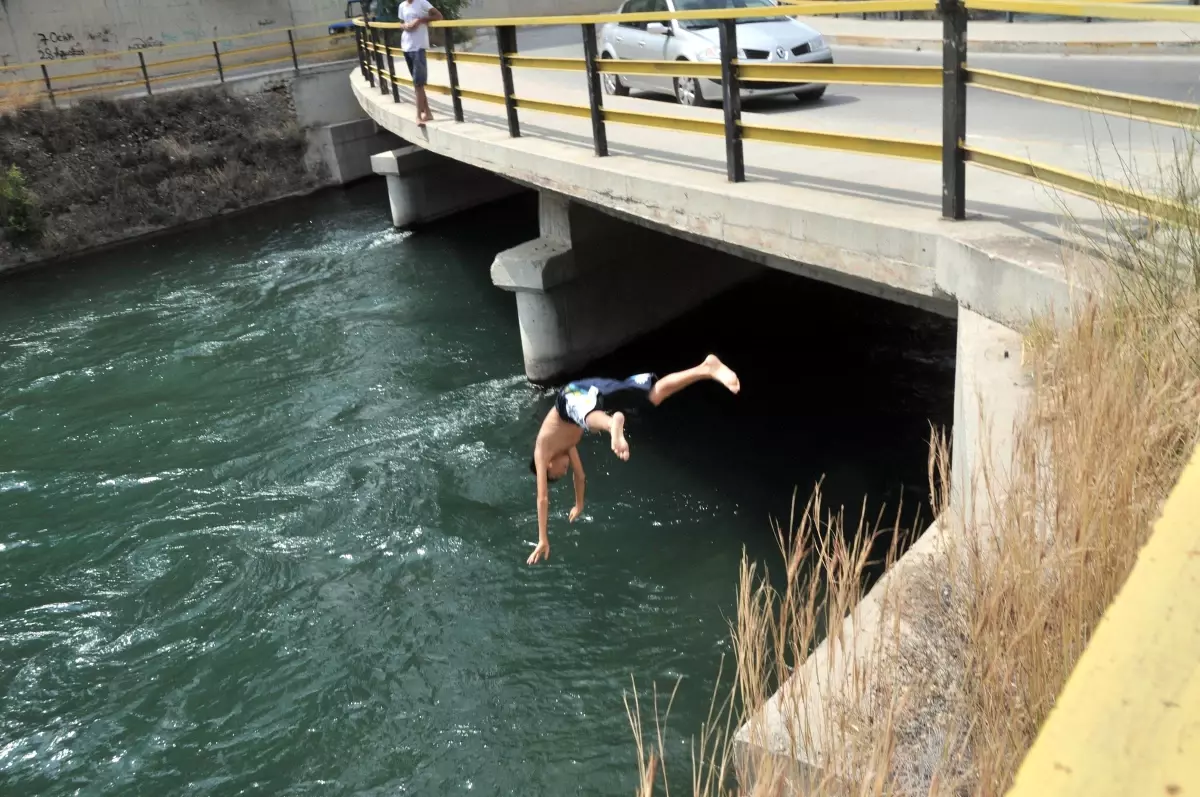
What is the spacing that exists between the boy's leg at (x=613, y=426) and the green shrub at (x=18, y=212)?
1824 cm

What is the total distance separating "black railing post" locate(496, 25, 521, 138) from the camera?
379 inches

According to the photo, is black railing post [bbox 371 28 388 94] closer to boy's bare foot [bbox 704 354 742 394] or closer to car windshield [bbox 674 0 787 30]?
car windshield [bbox 674 0 787 30]

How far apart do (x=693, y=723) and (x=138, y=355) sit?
1023cm

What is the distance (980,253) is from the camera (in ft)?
16.6

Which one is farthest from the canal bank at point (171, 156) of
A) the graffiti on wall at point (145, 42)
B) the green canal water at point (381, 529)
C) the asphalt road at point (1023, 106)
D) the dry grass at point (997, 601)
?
the dry grass at point (997, 601)

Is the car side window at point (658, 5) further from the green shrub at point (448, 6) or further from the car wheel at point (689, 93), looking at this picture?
the green shrub at point (448, 6)

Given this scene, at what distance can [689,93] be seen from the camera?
39.0 ft

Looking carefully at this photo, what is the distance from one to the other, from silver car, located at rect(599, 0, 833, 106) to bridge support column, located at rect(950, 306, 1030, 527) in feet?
21.2

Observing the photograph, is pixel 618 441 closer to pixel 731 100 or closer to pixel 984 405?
pixel 984 405

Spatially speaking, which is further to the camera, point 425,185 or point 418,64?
point 425,185

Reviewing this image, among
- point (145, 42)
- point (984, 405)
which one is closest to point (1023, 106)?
point (984, 405)

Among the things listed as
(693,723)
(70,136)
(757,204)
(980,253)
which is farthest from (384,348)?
(70,136)

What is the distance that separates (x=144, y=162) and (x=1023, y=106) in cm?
1828

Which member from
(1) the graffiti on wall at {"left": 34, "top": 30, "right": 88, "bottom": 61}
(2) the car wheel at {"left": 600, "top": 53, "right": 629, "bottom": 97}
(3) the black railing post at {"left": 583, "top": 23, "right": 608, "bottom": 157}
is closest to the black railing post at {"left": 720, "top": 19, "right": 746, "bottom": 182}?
(3) the black railing post at {"left": 583, "top": 23, "right": 608, "bottom": 157}
